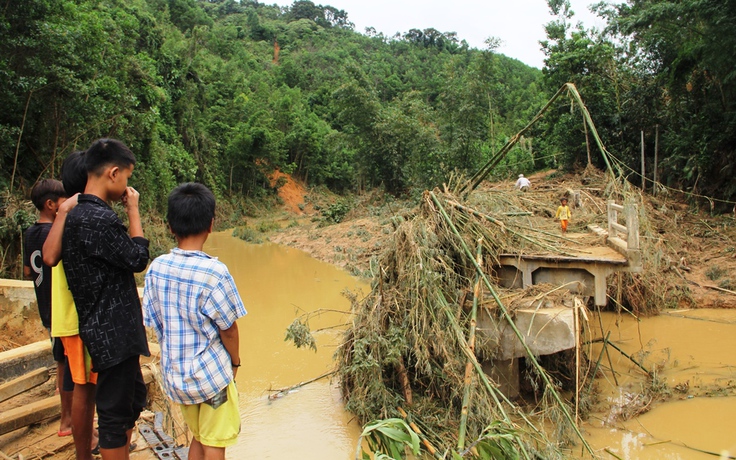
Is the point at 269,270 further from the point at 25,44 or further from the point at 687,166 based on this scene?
the point at 687,166

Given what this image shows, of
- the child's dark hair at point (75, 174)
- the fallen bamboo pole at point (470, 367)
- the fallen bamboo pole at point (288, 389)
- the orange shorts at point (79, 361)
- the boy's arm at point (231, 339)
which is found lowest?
the fallen bamboo pole at point (288, 389)

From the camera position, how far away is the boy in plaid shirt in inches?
91.2

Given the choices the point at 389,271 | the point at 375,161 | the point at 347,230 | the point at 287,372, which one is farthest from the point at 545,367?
the point at 375,161

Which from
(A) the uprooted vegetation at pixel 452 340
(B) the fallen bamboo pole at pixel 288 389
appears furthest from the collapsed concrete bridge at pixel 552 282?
(B) the fallen bamboo pole at pixel 288 389

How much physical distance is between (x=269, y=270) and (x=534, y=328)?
9391 millimetres

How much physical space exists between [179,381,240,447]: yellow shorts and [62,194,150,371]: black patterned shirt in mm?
422

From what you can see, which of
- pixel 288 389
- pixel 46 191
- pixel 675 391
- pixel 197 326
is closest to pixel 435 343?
pixel 288 389

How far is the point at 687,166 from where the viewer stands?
1302 cm

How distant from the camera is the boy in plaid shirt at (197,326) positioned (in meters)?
2.32

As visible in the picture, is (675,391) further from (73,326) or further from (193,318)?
(73,326)

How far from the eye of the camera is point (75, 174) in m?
2.75

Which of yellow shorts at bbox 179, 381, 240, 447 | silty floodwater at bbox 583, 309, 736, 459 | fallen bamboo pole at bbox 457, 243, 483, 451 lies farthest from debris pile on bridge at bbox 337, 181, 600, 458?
yellow shorts at bbox 179, 381, 240, 447

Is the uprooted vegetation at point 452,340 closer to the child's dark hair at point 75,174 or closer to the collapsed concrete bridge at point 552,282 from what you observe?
the collapsed concrete bridge at point 552,282

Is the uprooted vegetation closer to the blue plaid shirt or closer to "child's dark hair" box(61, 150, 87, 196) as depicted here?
the blue plaid shirt
